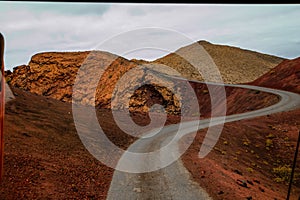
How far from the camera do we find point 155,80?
3938 cm

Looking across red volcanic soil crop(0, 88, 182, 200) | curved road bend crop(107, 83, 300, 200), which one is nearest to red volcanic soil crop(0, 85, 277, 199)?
red volcanic soil crop(0, 88, 182, 200)

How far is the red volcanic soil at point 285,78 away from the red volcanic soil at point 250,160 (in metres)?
19.1

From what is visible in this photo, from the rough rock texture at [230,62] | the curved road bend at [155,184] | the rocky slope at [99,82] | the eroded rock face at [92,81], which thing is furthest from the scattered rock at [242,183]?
the rough rock texture at [230,62]

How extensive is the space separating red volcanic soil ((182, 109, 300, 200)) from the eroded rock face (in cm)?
1439

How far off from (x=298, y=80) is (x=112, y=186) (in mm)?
44494

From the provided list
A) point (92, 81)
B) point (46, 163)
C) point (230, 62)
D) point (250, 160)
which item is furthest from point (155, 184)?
point (230, 62)

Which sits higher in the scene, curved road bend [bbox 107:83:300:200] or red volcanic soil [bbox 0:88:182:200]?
red volcanic soil [bbox 0:88:182:200]

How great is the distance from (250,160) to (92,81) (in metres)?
24.6

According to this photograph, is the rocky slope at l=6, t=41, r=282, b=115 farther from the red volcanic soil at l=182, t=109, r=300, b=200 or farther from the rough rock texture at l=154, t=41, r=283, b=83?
the rough rock texture at l=154, t=41, r=283, b=83

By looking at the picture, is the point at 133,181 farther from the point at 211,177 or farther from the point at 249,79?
the point at 249,79

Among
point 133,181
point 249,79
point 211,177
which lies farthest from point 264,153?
point 249,79

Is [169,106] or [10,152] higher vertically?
[169,106]

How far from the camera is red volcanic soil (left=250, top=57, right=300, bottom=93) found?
44656 millimetres

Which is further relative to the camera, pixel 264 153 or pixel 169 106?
pixel 169 106
